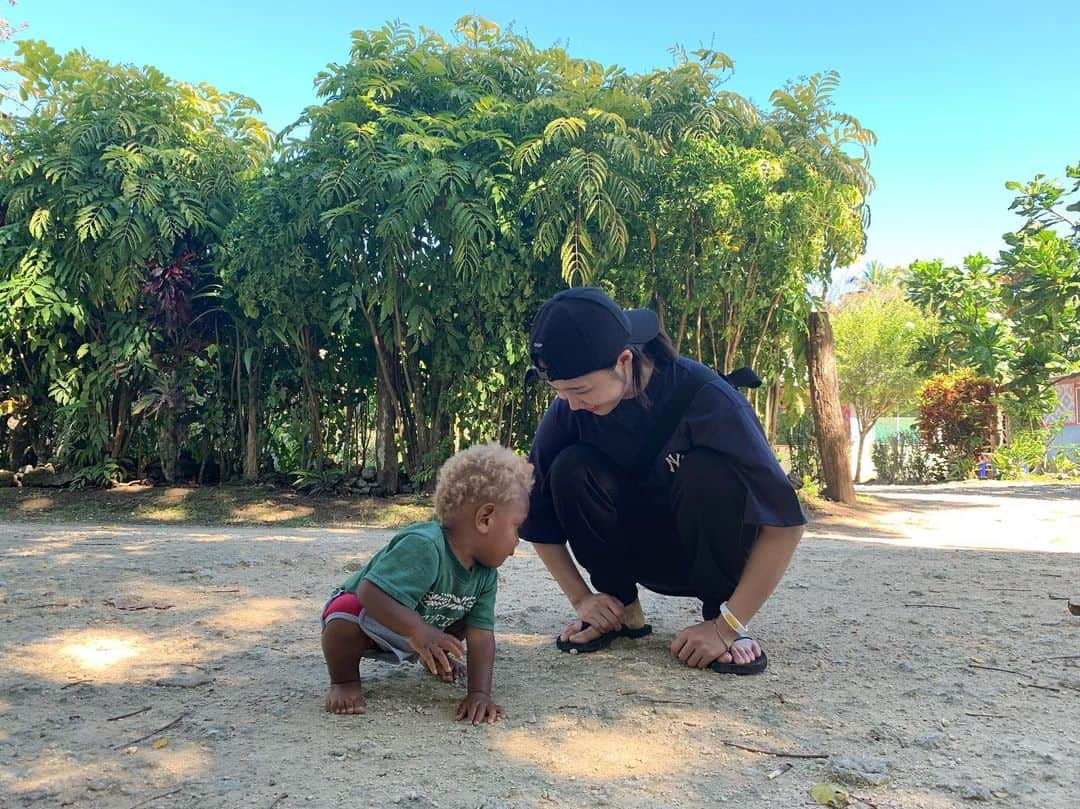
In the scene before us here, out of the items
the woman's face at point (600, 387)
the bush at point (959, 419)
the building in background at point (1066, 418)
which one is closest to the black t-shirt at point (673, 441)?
the woman's face at point (600, 387)

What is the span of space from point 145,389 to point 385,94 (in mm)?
4123

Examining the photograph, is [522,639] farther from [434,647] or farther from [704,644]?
[434,647]

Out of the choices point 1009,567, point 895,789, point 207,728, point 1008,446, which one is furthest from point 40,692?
point 1008,446

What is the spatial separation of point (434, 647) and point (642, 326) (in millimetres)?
1123

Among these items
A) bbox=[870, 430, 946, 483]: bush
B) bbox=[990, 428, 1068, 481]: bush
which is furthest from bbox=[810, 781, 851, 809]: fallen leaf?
bbox=[870, 430, 946, 483]: bush

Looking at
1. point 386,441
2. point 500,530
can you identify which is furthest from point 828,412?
point 500,530

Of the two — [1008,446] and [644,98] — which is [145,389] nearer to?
[644,98]

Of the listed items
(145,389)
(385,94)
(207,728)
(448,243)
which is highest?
(385,94)

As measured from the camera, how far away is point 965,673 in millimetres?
2689

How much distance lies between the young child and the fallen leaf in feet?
2.73

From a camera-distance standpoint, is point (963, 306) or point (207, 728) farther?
point (963, 306)

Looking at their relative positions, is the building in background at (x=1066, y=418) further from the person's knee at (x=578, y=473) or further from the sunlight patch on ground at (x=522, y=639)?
the person's knee at (x=578, y=473)

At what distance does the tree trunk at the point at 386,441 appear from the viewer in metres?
9.04

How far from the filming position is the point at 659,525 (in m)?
2.88
